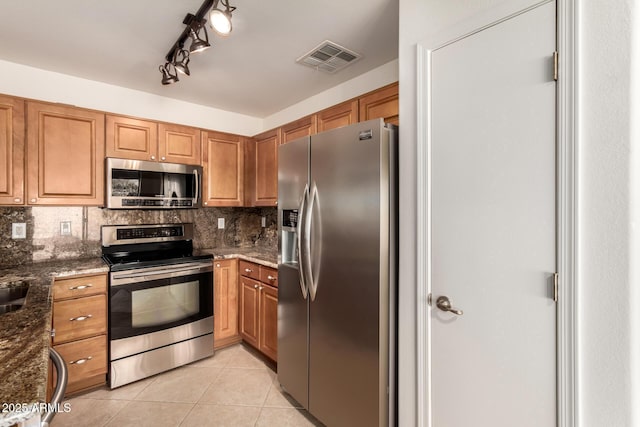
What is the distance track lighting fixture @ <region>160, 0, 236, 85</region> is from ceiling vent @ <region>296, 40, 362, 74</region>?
2.23ft

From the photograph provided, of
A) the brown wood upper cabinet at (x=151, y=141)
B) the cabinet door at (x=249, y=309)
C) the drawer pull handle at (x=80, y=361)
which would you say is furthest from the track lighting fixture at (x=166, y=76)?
the drawer pull handle at (x=80, y=361)

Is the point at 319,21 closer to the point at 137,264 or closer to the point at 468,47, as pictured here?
the point at 468,47

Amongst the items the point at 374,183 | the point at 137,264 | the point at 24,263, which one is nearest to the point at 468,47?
the point at 374,183

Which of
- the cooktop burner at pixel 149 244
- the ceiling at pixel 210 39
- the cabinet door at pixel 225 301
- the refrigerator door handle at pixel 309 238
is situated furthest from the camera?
the cabinet door at pixel 225 301

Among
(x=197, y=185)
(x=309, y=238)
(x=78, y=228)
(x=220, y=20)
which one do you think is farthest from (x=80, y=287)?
(x=220, y=20)

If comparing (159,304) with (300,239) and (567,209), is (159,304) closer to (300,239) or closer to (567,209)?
(300,239)

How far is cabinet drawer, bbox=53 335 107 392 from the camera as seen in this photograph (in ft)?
7.12

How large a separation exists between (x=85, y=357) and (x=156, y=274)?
72 centimetres

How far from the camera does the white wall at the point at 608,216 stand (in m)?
0.94

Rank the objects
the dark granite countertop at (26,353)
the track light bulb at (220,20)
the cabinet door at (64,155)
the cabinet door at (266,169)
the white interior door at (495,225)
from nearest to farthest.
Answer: the dark granite countertop at (26,353), the white interior door at (495,225), the track light bulb at (220,20), the cabinet door at (64,155), the cabinet door at (266,169)

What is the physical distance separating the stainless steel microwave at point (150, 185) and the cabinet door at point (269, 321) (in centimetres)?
114

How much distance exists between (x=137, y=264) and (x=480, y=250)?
2.42m

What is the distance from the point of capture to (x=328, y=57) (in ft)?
7.48

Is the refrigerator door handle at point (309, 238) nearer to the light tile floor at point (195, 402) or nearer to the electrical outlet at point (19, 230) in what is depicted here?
the light tile floor at point (195, 402)
